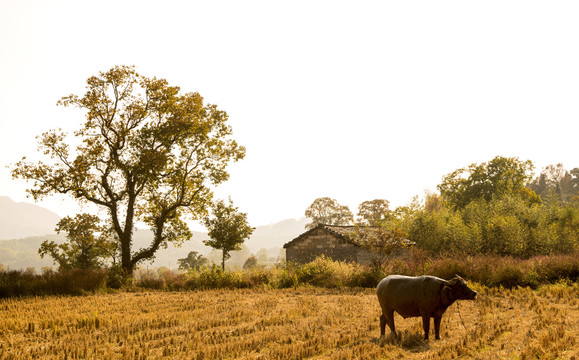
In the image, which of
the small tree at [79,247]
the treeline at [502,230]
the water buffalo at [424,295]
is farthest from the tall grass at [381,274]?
the small tree at [79,247]

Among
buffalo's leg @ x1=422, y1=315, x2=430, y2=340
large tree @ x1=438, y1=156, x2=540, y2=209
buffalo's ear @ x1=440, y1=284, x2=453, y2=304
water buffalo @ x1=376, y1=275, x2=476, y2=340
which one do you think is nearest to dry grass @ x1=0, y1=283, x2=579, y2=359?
buffalo's leg @ x1=422, y1=315, x2=430, y2=340

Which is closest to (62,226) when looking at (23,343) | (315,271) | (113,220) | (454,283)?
(113,220)

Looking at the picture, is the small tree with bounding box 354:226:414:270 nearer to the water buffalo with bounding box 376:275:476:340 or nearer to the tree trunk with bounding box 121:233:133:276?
the water buffalo with bounding box 376:275:476:340

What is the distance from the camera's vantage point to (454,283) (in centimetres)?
782

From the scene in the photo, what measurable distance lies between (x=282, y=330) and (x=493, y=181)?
57.7m

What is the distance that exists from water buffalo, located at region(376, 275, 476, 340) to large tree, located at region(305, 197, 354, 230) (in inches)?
2684

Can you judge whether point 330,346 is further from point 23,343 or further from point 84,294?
point 84,294

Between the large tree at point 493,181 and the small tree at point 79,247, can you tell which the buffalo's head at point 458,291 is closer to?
the small tree at point 79,247

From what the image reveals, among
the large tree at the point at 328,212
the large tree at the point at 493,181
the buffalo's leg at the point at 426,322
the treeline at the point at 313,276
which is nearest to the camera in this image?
the buffalo's leg at the point at 426,322

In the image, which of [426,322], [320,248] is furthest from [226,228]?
[426,322]

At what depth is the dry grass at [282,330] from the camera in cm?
773

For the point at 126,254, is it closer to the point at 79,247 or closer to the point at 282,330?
the point at 79,247

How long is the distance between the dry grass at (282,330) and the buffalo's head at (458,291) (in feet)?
3.38

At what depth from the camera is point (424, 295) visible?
7926 mm
